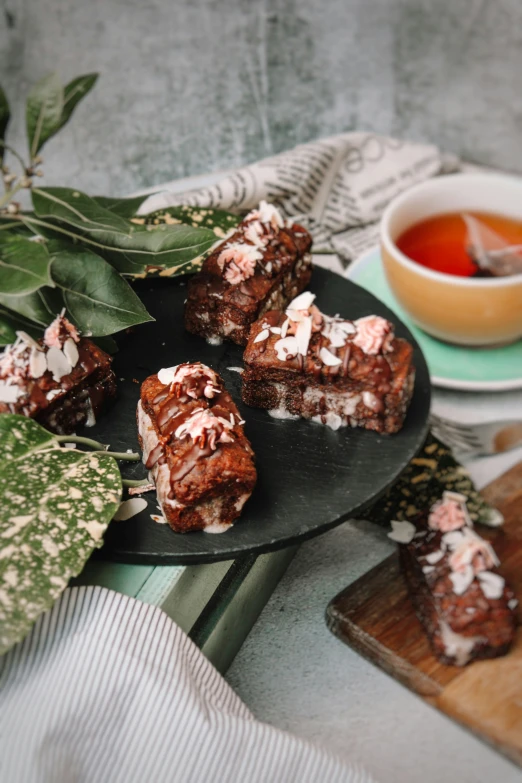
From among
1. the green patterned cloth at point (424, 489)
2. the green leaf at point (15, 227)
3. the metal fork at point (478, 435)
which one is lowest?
the metal fork at point (478, 435)

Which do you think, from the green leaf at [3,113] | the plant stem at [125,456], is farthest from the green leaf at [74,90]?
the plant stem at [125,456]

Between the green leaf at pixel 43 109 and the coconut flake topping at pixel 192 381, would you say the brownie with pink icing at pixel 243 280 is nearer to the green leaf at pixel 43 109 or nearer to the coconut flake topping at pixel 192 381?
the coconut flake topping at pixel 192 381

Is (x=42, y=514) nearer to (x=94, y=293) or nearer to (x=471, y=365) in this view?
(x=94, y=293)

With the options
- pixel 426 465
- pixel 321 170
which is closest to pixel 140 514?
pixel 426 465

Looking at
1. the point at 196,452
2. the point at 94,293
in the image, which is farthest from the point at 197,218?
the point at 196,452

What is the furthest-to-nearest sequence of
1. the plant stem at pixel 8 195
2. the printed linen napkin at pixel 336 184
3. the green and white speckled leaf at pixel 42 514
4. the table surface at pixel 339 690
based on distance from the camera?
the printed linen napkin at pixel 336 184
the plant stem at pixel 8 195
the table surface at pixel 339 690
the green and white speckled leaf at pixel 42 514

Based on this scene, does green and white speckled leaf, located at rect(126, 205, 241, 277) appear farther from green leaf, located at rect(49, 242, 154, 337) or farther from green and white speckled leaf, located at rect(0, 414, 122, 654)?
green and white speckled leaf, located at rect(0, 414, 122, 654)

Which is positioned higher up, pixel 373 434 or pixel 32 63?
pixel 32 63

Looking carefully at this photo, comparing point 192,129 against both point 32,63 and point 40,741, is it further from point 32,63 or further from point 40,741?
point 40,741
